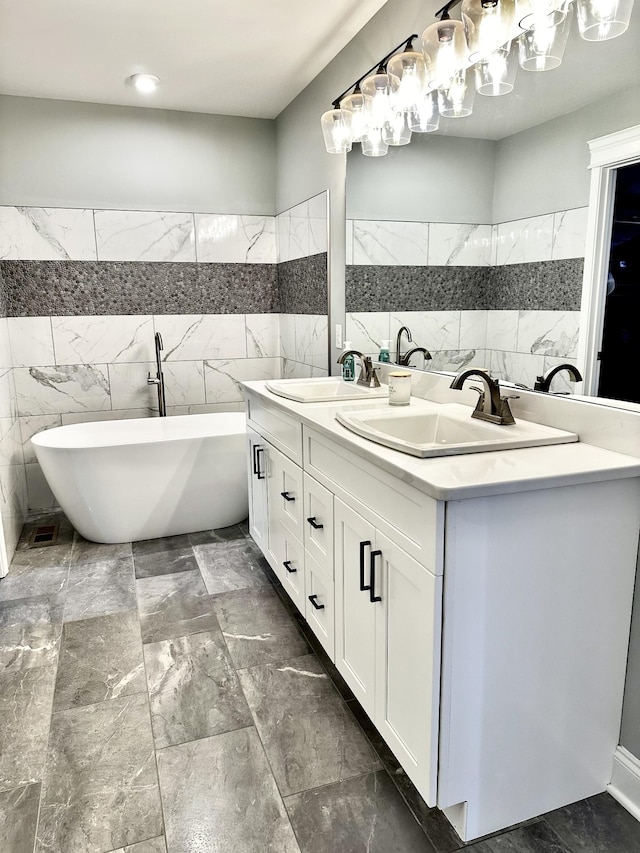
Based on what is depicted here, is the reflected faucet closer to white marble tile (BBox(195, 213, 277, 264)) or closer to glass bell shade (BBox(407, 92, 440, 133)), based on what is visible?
white marble tile (BBox(195, 213, 277, 264))

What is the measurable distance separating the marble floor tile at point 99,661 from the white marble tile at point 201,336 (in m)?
1.98

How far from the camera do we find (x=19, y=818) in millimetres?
1566

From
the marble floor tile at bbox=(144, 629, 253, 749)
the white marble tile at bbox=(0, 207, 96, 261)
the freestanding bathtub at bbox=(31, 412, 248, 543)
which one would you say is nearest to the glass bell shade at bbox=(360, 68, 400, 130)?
the freestanding bathtub at bbox=(31, 412, 248, 543)

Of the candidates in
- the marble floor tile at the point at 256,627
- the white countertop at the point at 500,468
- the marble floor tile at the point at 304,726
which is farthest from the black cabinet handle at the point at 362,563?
the marble floor tile at the point at 256,627

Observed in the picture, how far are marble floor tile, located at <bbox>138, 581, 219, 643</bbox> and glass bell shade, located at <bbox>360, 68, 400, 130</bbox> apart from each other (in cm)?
219

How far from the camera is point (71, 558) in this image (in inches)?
126

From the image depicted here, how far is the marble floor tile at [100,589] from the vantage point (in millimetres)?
2650

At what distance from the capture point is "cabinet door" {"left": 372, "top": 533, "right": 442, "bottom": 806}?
1350 millimetres

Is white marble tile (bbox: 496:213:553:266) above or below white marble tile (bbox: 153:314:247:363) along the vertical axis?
above

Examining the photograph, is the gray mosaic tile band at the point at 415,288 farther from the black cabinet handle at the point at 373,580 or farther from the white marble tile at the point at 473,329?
the black cabinet handle at the point at 373,580

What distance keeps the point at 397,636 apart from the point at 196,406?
2969 mm

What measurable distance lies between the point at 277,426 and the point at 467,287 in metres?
0.91

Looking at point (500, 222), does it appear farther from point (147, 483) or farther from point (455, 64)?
point (147, 483)

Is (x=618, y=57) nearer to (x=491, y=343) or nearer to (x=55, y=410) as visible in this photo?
(x=491, y=343)
